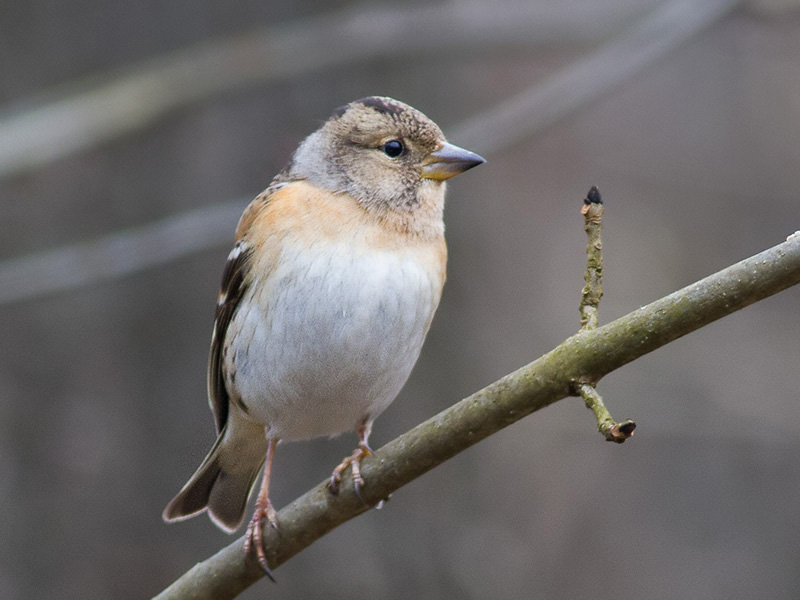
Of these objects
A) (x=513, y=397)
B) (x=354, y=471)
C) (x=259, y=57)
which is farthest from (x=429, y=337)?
(x=513, y=397)

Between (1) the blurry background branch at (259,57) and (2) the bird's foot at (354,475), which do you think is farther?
(1) the blurry background branch at (259,57)

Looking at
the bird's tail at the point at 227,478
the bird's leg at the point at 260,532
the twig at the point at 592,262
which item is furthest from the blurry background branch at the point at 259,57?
the twig at the point at 592,262

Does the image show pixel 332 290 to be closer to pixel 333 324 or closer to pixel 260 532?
pixel 333 324

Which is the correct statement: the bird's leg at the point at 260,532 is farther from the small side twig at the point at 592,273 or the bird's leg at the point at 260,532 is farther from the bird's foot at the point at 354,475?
the small side twig at the point at 592,273

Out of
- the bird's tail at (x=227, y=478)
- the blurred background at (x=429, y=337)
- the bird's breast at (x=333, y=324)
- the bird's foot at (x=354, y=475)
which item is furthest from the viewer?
the blurred background at (x=429, y=337)

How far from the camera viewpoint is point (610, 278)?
7.28 meters

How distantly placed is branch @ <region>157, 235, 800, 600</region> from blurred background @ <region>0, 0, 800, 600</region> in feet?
5.00

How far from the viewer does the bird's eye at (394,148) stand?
12.1ft

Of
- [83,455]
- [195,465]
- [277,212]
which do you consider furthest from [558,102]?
[83,455]

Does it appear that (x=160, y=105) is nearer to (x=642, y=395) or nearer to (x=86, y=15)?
(x=86, y=15)

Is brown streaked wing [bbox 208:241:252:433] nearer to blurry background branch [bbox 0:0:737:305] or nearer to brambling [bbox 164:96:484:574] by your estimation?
brambling [bbox 164:96:484:574]

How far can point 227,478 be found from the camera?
4027 mm

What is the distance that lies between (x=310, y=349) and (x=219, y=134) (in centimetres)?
262

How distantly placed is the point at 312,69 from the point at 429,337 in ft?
5.27
